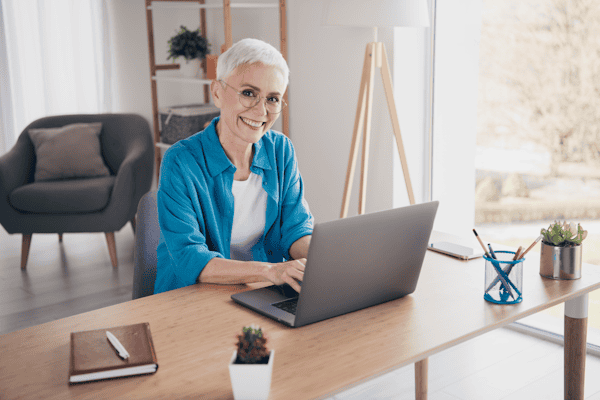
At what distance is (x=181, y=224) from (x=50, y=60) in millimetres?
3961

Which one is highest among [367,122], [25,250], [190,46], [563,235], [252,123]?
[190,46]

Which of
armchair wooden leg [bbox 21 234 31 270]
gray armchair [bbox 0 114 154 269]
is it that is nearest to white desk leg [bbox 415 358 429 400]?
gray armchair [bbox 0 114 154 269]

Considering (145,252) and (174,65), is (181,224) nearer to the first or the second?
(145,252)

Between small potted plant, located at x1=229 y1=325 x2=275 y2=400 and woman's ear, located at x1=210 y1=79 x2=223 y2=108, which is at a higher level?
woman's ear, located at x1=210 y1=79 x2=223 y2=108

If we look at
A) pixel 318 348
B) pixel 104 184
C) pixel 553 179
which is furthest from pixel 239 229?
pixel 104 184

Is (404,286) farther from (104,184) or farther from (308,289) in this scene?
(104,184)

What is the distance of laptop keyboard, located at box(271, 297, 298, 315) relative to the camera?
1.26 meters

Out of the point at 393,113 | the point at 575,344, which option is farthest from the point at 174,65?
the point at 575,344

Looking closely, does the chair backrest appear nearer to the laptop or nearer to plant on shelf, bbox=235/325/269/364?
the laptop

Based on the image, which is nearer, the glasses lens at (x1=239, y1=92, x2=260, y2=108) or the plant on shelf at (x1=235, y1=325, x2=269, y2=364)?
the plant on shelf at (x1=235, y1=325, x2=269, y2=364)

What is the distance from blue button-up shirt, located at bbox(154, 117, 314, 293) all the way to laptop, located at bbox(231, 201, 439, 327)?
0.23 m

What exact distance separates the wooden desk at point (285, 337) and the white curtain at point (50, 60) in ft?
13.3

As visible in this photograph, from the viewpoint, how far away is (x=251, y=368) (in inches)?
35.5

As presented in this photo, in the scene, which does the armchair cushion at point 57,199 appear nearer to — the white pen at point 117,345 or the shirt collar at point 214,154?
the shirt collar at point 214,154
